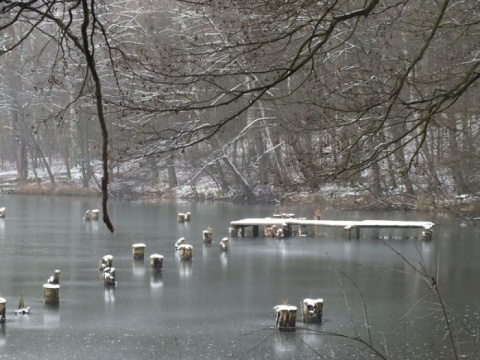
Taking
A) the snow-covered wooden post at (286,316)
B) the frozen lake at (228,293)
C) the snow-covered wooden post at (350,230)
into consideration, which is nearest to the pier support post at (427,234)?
the frozen lake at (228,293)

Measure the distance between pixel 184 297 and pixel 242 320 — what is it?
5.98 feet

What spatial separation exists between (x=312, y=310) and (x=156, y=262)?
190 inches

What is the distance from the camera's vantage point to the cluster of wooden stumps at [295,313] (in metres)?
10.5

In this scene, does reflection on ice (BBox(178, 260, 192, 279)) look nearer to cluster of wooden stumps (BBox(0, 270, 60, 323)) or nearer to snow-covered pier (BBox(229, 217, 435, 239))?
cluster of wooden stumps (BBox(0, 270, 60, 323))

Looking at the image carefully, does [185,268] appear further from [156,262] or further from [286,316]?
[286,316]

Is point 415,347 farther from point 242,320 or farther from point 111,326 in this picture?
point 111,326

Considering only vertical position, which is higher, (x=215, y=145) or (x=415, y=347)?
(x=215, y=145)

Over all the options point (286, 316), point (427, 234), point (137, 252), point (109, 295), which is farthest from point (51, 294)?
point (427, 234)

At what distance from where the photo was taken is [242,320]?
1097cm

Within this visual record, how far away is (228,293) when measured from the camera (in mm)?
12891

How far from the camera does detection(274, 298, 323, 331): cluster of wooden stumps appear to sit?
34.4ft

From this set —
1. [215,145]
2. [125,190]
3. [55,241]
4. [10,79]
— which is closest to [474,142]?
[55,241]

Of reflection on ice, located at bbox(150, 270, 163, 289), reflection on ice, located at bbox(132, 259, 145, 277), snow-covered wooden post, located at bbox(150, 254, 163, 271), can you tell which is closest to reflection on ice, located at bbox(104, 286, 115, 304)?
reflection on ice, located at bbox(150, 270, 163, 289)

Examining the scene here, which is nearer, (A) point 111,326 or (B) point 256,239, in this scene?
(A) point 111,326
